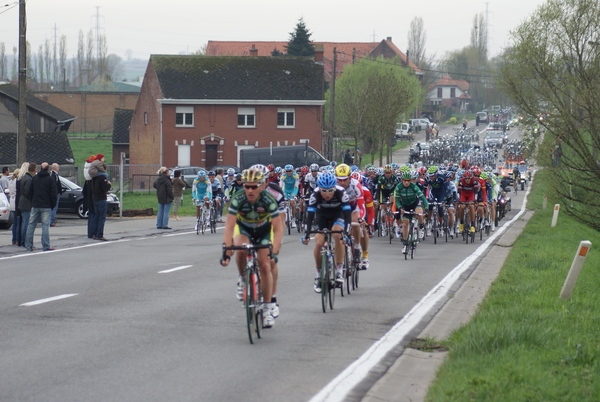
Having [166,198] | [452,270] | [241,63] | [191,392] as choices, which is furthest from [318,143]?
[191,392]

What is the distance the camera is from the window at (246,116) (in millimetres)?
61688

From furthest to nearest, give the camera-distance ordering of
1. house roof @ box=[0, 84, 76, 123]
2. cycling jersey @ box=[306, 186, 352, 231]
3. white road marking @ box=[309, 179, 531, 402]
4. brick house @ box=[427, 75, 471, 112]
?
1. brick house @ box=[427, 75, 471, 112]
2. house roof @ box=[0, 84, 76, 123]
3. cycling jersey @ box=[306, 186, 352, 231]
4. white road marking @ box=[309, 179, 531, 402]

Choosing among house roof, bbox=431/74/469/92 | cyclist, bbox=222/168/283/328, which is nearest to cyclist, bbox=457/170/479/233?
cyclist, bbox=222/168/283/328

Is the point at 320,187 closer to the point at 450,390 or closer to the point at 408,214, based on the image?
the point at 450,390

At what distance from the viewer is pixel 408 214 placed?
666 inches

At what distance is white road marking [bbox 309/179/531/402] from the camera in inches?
255

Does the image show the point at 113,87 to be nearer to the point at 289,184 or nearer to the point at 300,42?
the point at 300,42

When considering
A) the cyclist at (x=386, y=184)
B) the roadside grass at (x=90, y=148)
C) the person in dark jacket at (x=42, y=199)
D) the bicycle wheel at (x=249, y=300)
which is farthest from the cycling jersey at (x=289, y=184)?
the roadside grass at (x=90, y=148)

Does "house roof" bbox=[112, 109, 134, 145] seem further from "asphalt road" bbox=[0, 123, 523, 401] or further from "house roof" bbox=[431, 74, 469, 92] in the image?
"house roof" bbox=[431, 74, 469, 92]

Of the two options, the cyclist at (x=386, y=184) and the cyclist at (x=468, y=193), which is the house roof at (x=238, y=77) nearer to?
the cyclist at (x=386, y=184)

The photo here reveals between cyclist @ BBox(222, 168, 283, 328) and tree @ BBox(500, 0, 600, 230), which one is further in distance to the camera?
tree @ BBox(500, 0, 600, 230)

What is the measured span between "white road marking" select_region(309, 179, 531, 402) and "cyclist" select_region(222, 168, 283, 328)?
46.7 inches

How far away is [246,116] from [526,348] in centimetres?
5502

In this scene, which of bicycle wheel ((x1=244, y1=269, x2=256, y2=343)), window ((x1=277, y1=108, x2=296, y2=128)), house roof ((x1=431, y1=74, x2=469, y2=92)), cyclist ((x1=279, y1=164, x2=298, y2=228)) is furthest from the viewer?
house roof ((x1=431, y1=74, x2=469, y2=92))
